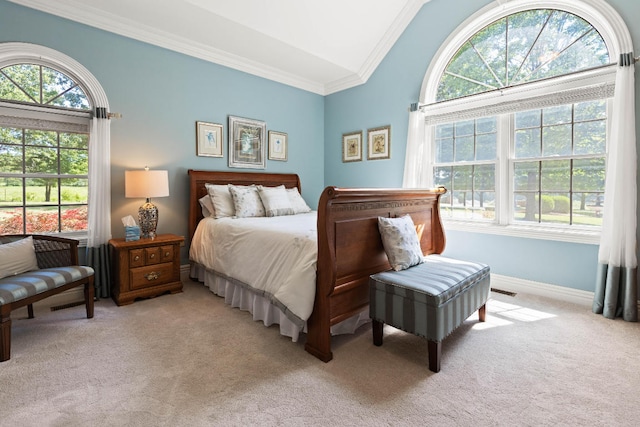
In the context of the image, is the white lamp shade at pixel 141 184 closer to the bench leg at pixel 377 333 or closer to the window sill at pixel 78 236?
the window sill at pixel 78 236

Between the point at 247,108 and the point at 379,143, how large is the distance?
194 cm

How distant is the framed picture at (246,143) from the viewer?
168 inches

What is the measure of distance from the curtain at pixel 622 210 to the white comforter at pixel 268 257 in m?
2.56

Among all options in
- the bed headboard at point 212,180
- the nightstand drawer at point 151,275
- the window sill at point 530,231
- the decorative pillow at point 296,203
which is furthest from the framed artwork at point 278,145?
the window sill at point 530,231

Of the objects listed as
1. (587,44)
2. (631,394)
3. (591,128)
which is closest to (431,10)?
(587,44)

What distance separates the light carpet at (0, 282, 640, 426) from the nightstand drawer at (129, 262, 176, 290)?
1.41ft

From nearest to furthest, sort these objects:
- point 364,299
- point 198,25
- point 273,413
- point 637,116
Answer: point 273,413 → point 364,299 → point 637,116 → point 198,25

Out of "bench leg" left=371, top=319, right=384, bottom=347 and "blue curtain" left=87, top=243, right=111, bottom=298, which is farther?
"blue curtain" left=87, top=243, right=111, bottom=298

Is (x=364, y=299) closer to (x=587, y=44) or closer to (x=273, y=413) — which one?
(x=273, y=413)

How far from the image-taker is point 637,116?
2715 millimetres

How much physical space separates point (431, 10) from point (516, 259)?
318cm

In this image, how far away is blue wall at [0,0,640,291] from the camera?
3092mm

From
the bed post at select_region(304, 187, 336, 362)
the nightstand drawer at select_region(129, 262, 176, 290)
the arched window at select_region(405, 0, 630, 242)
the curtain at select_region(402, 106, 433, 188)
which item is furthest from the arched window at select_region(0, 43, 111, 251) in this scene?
the arched window at select_region(405, 0, 630, 242)

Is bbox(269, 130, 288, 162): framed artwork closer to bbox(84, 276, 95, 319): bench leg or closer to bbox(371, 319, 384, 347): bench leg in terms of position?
bbox(84, 276, 95, 319): bench leg
